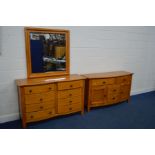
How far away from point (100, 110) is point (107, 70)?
0.98 meters

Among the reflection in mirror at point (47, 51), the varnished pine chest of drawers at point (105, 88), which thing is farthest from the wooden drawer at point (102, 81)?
the reflection in mirror at point (47, 51)

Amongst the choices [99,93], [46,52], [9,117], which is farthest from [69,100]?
[9,117]

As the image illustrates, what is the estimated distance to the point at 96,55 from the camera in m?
3.27

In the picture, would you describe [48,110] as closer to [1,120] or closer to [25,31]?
[1,120]

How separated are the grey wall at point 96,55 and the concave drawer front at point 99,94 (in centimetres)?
48

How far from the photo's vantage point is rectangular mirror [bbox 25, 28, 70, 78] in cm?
254

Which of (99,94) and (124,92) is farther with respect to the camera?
(124,92)

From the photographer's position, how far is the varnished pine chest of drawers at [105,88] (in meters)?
2.96

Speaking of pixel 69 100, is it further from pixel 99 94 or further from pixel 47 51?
pixel 47 51

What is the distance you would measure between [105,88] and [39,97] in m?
1.40

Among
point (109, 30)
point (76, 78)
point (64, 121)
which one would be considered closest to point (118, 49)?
point (109, 30)

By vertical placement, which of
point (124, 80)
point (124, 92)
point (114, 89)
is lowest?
point (124, 92)

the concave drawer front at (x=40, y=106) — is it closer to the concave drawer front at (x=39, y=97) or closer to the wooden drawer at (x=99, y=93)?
the concave drawer front at (x=39, y=97)

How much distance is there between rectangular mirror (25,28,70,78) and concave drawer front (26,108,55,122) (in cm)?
67
